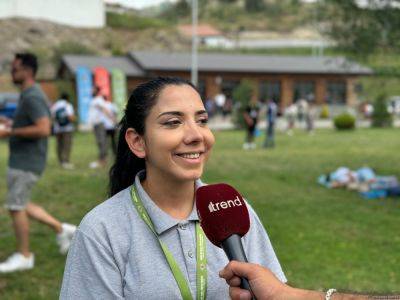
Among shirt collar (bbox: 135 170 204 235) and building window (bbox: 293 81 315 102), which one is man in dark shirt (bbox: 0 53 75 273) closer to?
shirt collar (bbox: 135 170 204 235)

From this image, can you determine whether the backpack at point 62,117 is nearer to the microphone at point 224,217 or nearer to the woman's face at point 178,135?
the woman's face at point 178,135

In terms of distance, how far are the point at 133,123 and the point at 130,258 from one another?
0.58 meters

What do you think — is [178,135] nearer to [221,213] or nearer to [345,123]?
[221,213]

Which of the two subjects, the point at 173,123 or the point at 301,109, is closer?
the point at 173,123

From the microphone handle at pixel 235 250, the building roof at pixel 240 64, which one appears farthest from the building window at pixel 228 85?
the microphone handle at pixel 235 250

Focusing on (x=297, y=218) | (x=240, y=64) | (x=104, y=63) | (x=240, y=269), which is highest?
(x=240, y=269)

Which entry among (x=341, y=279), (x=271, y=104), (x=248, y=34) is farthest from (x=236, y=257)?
(x=248, y=34)

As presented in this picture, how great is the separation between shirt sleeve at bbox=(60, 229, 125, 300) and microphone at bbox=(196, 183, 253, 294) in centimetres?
35

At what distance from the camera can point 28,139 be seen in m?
6.43

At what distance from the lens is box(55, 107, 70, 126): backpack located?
Answer: 1590 cm

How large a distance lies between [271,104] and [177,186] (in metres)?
21.0

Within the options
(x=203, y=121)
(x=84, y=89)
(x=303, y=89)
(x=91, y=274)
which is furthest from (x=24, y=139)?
(x=303, y=89)

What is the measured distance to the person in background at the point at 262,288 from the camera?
6.26 feet

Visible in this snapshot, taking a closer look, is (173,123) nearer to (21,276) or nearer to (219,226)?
(219,226)
